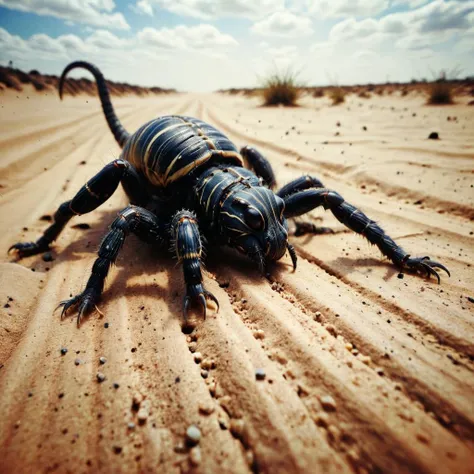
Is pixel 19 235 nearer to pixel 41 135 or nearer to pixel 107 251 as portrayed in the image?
pixel 107 251

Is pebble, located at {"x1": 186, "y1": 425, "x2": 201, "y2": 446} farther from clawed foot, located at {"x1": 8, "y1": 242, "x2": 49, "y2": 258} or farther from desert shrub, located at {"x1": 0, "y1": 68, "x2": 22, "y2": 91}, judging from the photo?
desert shrub, located at {"x1": 0, "y1": 68, "x2": 22, "y2": 91}

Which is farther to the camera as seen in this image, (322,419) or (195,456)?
(322,419)

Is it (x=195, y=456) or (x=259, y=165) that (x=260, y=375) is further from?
(x=259, y=165)

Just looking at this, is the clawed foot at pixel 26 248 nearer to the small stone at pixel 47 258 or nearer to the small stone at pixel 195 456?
the small stone at pixel 47 258

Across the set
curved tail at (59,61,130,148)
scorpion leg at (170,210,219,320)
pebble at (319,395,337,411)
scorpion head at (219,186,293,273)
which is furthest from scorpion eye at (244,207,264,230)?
curved tail at (59,61,130,148)

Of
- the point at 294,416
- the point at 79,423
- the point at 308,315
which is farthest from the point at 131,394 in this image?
the point at 308,315

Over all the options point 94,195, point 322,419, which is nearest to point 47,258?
point 94,195
